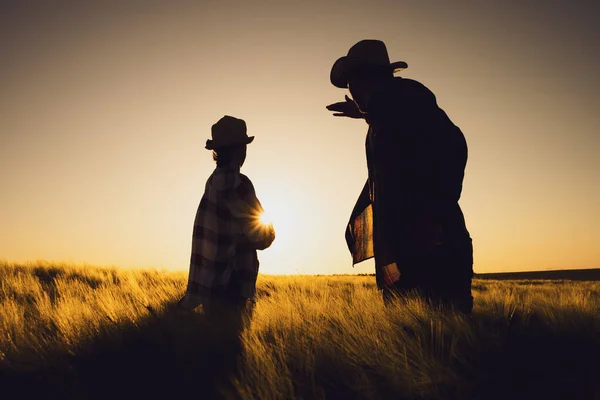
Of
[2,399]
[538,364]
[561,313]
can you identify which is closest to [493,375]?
[538,364]

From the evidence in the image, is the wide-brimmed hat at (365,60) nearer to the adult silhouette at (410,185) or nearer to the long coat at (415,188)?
the adult silhouette at (410,185)

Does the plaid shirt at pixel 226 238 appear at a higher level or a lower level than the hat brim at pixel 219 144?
lower

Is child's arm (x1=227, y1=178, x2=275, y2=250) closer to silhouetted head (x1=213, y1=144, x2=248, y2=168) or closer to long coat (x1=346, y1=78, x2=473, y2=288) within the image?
silhouetted head (x1=213, y1=144, x2=248, y2=168)

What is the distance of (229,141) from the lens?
448cm

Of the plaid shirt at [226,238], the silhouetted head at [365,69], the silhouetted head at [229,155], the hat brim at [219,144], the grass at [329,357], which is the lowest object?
the grass at [329,357]

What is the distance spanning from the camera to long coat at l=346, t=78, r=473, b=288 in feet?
9.48

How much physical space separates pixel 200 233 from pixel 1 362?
192 cm

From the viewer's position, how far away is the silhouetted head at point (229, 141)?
14.8 ft

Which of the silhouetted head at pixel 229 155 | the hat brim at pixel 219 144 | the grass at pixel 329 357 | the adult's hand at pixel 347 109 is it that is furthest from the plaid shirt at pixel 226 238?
the adult's hand at pixel 347 109

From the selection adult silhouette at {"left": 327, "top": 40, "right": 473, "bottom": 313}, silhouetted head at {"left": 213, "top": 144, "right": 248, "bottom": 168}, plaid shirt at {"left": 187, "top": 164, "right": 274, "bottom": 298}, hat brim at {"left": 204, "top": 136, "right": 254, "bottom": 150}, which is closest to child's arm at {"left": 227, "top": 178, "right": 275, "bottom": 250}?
plaid shirt at {"left": 187, "top": 164, "right": 274, "bottom": 298}

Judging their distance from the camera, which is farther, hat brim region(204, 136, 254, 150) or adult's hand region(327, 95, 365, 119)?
hat brim region(204, 136, 254, 150)

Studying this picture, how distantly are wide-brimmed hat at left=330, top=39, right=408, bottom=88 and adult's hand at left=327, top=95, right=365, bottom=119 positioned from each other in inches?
9.5

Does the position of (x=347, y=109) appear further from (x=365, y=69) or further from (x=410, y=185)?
(x=410, y=185)

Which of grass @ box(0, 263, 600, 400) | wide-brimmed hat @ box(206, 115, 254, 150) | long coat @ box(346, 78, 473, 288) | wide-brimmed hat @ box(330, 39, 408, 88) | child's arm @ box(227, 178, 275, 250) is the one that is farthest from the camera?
wide-brimmed hat @ box(206, 115, 254, 150)
